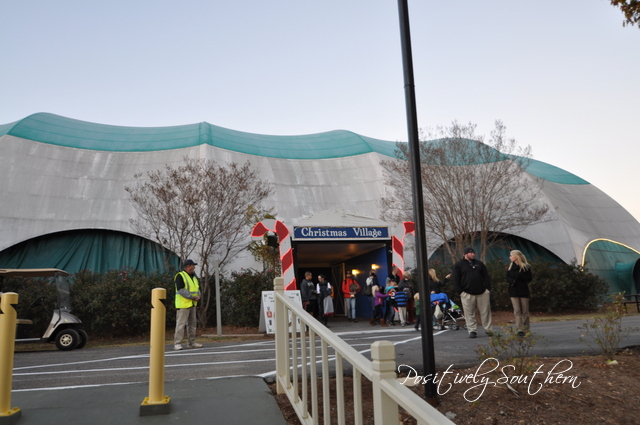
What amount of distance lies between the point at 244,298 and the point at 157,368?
14701mm

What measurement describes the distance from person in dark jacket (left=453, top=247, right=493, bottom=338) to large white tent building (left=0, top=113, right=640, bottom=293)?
31.7 feet

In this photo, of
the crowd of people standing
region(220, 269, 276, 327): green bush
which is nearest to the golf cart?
the crowd of people standing

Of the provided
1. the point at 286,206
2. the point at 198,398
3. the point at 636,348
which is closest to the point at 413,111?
the point at 198,398

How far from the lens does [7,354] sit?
4.23m

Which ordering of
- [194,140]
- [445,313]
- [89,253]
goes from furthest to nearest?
[194,140], [89,253], [445,313]

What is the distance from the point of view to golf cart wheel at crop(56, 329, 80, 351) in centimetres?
1267

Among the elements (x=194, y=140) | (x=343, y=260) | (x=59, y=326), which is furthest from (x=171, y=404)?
(x=194, y=140)

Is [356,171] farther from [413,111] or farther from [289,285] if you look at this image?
[413,111]

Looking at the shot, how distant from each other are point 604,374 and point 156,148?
90.3ft

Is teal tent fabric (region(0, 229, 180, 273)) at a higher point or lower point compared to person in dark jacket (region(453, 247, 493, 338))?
higher

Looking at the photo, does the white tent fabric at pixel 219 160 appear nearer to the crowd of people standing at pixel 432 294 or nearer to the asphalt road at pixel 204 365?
the crowd of people standing at pixel 432 294

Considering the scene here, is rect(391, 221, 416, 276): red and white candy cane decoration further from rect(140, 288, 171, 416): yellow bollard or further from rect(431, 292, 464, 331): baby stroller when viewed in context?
rect(140, 288, 171, 416): yellow bollard

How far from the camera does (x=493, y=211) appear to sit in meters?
23.1

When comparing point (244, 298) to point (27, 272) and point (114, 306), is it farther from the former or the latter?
point (27, 272)
